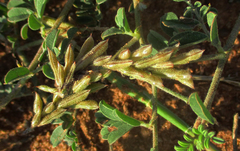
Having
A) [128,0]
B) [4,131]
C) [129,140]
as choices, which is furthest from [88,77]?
[4,131]

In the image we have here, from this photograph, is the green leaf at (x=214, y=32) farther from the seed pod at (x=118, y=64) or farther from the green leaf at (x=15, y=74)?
the green leaf at (x=15, y=74)

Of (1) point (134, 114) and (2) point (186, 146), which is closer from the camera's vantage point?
(2) point (186, 146)

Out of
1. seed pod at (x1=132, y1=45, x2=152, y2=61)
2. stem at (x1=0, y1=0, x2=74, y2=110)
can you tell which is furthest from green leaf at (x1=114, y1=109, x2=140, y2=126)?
stem at (x1=0, y1=0, x2=74, y2=110)

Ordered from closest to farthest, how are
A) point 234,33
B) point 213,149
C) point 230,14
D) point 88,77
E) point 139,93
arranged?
point 88,77, point 234,33, point 213,149, point 139,93, point 230,14

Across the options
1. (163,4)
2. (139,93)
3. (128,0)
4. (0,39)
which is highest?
(0,39)

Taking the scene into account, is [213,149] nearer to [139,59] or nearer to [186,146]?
[186,146]

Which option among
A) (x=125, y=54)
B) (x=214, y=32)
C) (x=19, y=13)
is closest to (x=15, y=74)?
(x=19, y=13)

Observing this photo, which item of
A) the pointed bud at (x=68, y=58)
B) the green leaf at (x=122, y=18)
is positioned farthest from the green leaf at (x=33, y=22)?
the green leaf at (x=122, y=18)
